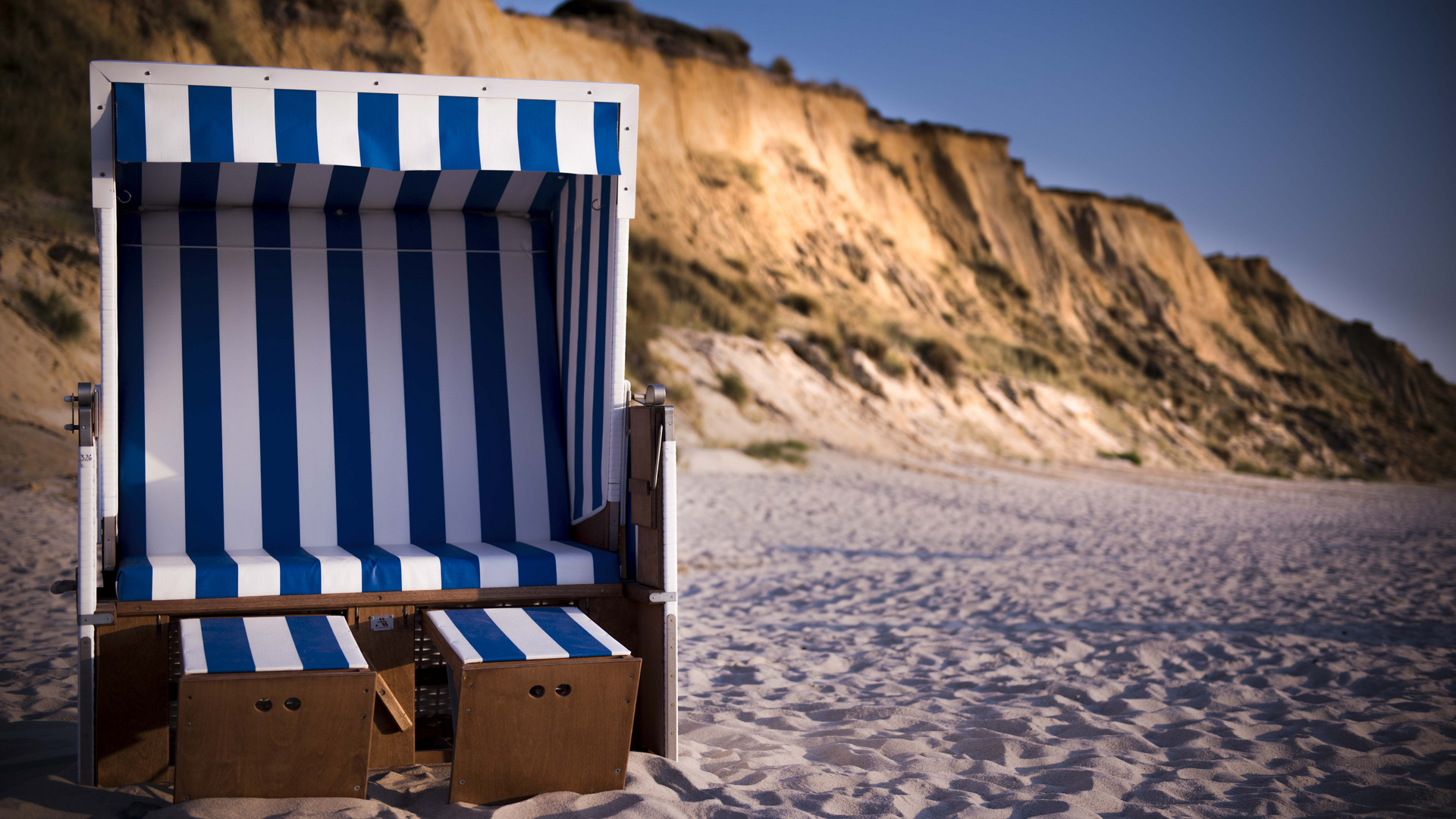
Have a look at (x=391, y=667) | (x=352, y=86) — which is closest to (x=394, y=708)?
(x=391, y=667)

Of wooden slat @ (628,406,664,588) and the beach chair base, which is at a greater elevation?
wooden slat @ (628,406,664,588)

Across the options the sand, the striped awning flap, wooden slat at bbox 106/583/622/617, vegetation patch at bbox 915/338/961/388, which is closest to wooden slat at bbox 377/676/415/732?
the sand

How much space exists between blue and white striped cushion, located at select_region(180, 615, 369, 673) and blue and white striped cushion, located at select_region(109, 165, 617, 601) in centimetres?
33

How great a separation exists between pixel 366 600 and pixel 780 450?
11283 mm

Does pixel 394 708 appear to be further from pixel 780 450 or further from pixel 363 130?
pixel 780 450

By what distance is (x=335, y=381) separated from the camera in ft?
11.4

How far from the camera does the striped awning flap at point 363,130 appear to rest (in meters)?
2.55

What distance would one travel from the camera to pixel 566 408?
3584 millimetres

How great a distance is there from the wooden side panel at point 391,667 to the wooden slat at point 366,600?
0.04m

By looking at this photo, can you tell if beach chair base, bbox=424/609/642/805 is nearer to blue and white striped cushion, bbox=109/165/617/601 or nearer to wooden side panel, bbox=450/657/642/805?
wooden side panel, bbox=450/657/642/805

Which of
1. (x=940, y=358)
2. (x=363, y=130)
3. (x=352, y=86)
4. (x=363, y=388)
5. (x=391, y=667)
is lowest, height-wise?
(x=391, y=667)

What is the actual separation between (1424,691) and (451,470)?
400 centimetres

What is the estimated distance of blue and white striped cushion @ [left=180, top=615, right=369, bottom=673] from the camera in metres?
2.28

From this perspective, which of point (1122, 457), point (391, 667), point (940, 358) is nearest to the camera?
point (391, 667)
